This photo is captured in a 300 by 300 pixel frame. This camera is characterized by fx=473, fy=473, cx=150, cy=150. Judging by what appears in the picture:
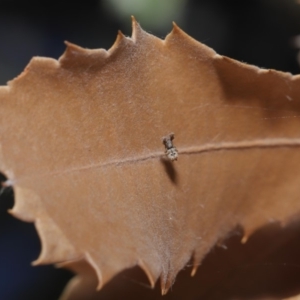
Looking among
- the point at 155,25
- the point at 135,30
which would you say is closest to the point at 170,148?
the point at 135,30

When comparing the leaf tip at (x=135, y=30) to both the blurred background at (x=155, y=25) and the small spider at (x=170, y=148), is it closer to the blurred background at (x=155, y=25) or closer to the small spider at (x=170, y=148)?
the small spider at (x=170, y=148)

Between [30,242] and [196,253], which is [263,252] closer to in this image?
[196,253]

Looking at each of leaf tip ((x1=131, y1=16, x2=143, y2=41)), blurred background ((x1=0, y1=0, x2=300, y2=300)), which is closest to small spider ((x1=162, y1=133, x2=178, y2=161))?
leaf tip ((x1=131, y1=16, x2=143, y2=41))

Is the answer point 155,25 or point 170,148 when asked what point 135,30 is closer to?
point 170,148

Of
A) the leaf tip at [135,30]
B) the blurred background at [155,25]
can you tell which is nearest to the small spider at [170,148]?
the leaf tip at [135,30]

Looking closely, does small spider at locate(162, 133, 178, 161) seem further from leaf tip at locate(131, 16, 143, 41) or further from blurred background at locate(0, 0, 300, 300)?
blurred background at locate(0, 0, 300, 300)

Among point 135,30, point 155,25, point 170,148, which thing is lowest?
point 170,148
